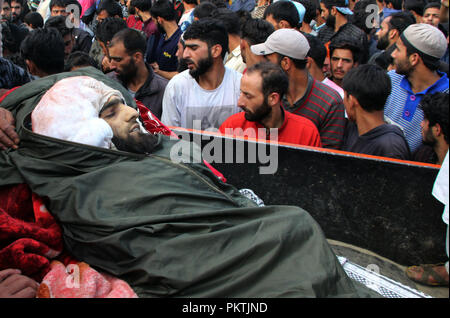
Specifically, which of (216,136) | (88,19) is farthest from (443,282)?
(88,19)

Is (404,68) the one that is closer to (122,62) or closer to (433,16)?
(433,16)

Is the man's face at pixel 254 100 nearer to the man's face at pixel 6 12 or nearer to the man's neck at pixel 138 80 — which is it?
the man's neck at pixel 138 80

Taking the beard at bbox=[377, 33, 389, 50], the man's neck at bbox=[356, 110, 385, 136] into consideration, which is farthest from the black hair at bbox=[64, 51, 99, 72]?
the beard at bbox=[377, 33, 389, 50]

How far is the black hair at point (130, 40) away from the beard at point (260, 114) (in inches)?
58.5

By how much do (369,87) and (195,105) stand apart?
1485mm

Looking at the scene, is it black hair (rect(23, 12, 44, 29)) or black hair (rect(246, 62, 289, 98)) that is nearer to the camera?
black hair (rect(246, 62, 289, 98))

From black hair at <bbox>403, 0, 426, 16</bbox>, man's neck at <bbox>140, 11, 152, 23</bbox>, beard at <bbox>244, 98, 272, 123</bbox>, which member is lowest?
beard at <bbox>244, 98, 272, 123</bbox>

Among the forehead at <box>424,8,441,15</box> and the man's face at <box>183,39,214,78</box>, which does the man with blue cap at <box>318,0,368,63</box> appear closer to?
the forehead at <box>424,8,441,15</box>

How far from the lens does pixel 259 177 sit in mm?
Result: 3182

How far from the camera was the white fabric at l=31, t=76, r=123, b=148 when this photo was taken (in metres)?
2.20

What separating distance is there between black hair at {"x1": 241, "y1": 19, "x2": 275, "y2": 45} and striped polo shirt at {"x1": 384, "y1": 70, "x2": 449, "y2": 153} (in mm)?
1394

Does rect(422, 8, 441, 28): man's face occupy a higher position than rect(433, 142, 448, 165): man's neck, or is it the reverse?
rect(422, 8, 441, 28): man's face

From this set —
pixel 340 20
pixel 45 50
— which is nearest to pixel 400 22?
pixel 340 20

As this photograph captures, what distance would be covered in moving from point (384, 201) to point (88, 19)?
23.9ft
